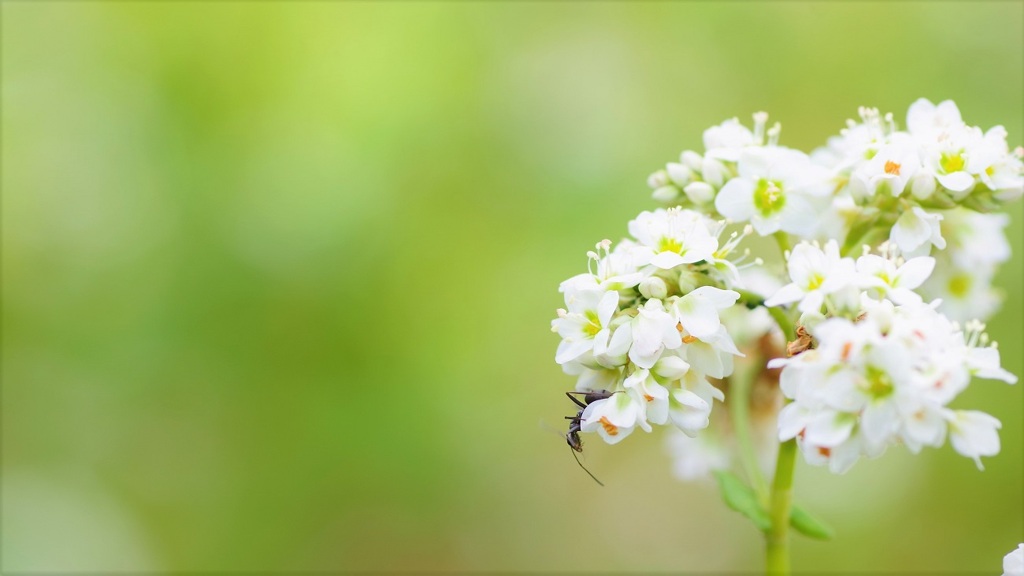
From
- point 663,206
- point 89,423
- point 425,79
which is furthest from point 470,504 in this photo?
point 663,206

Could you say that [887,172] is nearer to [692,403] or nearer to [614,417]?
[692,403]

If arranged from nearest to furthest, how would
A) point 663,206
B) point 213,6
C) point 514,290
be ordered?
point 663,206
point 514,290
point 213,6

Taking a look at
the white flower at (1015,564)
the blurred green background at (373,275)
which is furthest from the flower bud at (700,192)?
the blurred green background at (373,275)

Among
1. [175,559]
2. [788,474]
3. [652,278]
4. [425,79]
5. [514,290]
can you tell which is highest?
[425,79]

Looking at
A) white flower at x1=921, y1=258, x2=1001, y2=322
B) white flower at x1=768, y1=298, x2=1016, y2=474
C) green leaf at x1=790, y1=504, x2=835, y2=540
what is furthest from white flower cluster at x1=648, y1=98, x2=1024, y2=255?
green leaf at x1=790, y1=504, x2=835, y2=540

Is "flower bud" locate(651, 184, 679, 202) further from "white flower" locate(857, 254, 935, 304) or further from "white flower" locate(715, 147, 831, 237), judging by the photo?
"white flower" locate(857, 254, 935, 304)

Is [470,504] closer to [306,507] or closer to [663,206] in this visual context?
[306,507]
